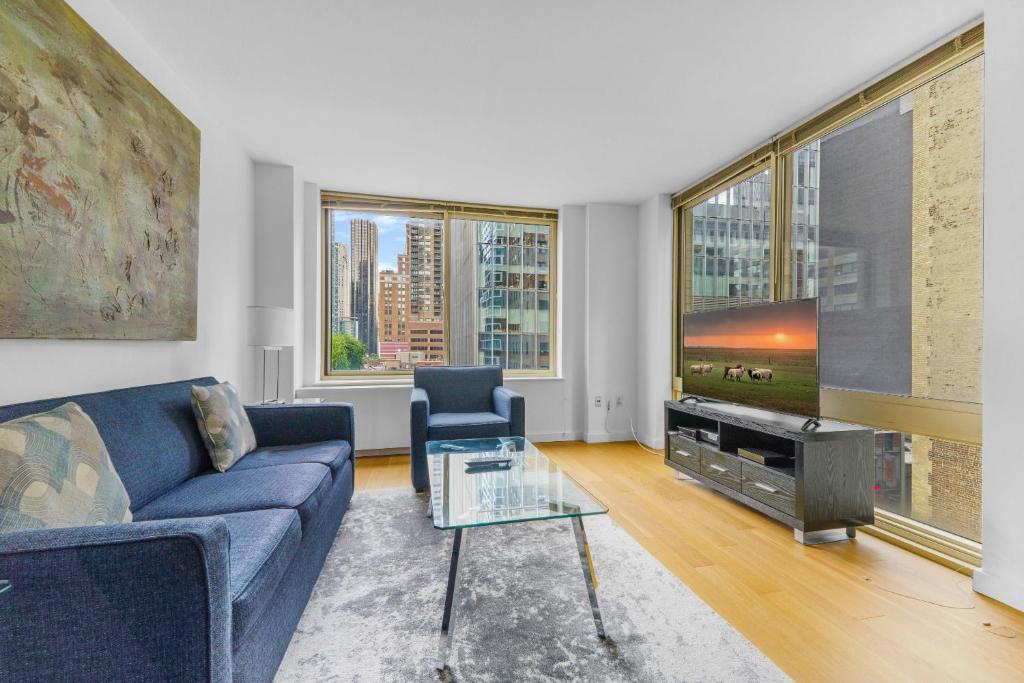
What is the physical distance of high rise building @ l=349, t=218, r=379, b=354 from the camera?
4570 millimetres

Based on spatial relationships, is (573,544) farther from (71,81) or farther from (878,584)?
(71,81)

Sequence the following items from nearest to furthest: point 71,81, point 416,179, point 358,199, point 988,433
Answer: point 71,81, point 988,433, point 416,179, point 358,199

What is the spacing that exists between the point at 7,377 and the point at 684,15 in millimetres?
2870

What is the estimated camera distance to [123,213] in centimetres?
198

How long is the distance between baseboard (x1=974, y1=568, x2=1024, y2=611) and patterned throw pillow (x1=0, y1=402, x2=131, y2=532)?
10.1 ft

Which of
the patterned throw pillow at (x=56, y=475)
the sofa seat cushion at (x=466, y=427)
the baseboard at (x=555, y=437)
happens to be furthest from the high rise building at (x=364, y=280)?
the patterned throw pillow at (x=56, y=475)

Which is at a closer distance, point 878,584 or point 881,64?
point 878,584

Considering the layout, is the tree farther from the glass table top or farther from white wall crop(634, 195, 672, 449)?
white wall crop(634, 195, 672, 449)

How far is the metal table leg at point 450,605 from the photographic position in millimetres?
1475

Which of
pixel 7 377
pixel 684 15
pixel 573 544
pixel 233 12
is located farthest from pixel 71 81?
pixel 573 544

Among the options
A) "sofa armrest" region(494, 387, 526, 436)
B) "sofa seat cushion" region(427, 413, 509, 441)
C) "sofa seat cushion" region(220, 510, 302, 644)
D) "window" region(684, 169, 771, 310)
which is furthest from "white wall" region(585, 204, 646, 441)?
"sofa seat cushion" region(220, 510, 302, 644)

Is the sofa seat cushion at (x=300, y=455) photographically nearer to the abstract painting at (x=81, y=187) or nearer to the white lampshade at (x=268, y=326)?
the abstract painting at (x=81, y=187)

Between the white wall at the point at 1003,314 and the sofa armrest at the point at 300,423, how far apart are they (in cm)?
301

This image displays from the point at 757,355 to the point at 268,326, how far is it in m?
3.13
